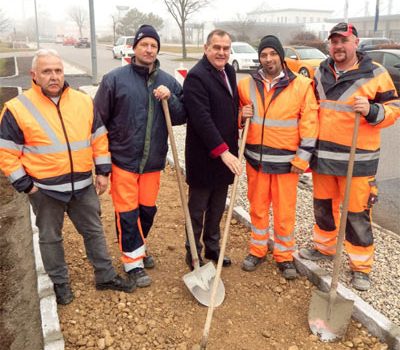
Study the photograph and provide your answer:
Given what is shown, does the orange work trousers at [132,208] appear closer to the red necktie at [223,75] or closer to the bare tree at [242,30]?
the red necktie at [223,75]

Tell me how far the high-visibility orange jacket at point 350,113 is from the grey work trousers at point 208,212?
33.6 inches

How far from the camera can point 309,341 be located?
3092 mm

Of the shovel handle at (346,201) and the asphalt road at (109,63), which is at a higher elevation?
the asphalt road at (109,63)

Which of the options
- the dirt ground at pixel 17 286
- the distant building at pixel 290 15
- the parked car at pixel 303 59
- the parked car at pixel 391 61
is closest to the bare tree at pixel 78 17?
the distant building at pixel 290 15

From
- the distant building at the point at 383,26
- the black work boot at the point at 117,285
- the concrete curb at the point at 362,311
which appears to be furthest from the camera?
the distant building at the point at 383,26

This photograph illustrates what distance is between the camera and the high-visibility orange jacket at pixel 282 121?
3.38 m

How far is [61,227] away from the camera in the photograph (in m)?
3.34

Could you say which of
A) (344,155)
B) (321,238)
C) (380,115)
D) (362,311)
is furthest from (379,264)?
(380,115)

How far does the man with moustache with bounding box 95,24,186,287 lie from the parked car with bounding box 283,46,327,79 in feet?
40.8

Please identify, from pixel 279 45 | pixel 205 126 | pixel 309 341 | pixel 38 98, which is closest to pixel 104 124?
pixel 38 98


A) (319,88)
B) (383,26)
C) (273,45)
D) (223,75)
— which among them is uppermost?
(383,26)

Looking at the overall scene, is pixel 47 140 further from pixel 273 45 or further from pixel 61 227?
pixel 273 45

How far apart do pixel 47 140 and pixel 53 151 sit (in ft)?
0.27

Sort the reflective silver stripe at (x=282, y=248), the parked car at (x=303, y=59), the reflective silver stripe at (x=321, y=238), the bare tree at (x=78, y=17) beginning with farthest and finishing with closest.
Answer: the bare tree at (x=78, y=17)
the parked car at (x=303, y=59)
the reflective silver stripe at (x=321, y=238)
the reflective silver stripe at (x=282, y=248)
